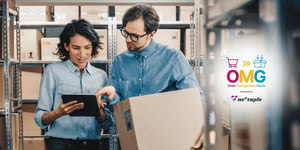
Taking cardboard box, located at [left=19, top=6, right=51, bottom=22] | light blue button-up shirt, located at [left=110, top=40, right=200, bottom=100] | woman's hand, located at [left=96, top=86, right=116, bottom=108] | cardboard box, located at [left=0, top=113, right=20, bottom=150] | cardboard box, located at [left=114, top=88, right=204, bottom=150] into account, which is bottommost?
cardboard box, located at [left=0, top=113, right=20, bottom=150]

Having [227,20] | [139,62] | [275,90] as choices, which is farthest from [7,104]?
[275,90]

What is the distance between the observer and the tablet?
8.16ft

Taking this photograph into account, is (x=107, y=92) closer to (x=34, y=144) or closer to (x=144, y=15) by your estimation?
(x=144, y=15)

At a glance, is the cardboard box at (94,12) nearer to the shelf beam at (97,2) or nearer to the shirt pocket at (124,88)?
the shelf beam at (97,2)

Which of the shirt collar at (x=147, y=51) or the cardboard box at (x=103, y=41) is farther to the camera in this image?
the cardboard box at (x=103, y=41)

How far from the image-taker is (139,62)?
106 inches

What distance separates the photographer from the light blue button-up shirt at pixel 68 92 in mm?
2602

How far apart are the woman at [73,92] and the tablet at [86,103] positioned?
0.08 feet

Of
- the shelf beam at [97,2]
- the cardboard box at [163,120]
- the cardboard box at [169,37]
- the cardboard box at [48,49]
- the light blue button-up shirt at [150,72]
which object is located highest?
the shelf beam at [97,2]

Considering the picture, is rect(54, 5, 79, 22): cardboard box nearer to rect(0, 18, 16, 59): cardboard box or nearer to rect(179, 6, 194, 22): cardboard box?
rect(0, 18, 16, 59): cardboard box

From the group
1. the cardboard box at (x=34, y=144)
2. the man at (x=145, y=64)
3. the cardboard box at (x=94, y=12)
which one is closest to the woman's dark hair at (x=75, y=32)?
the man at (x=145, y=64)

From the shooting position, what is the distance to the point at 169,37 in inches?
154

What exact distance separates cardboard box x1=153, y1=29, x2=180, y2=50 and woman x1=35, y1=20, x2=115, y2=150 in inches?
42.6

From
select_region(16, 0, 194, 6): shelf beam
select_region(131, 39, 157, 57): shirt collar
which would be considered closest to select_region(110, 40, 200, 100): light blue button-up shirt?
select_region(131, 39, 157, 57): shirt collar
